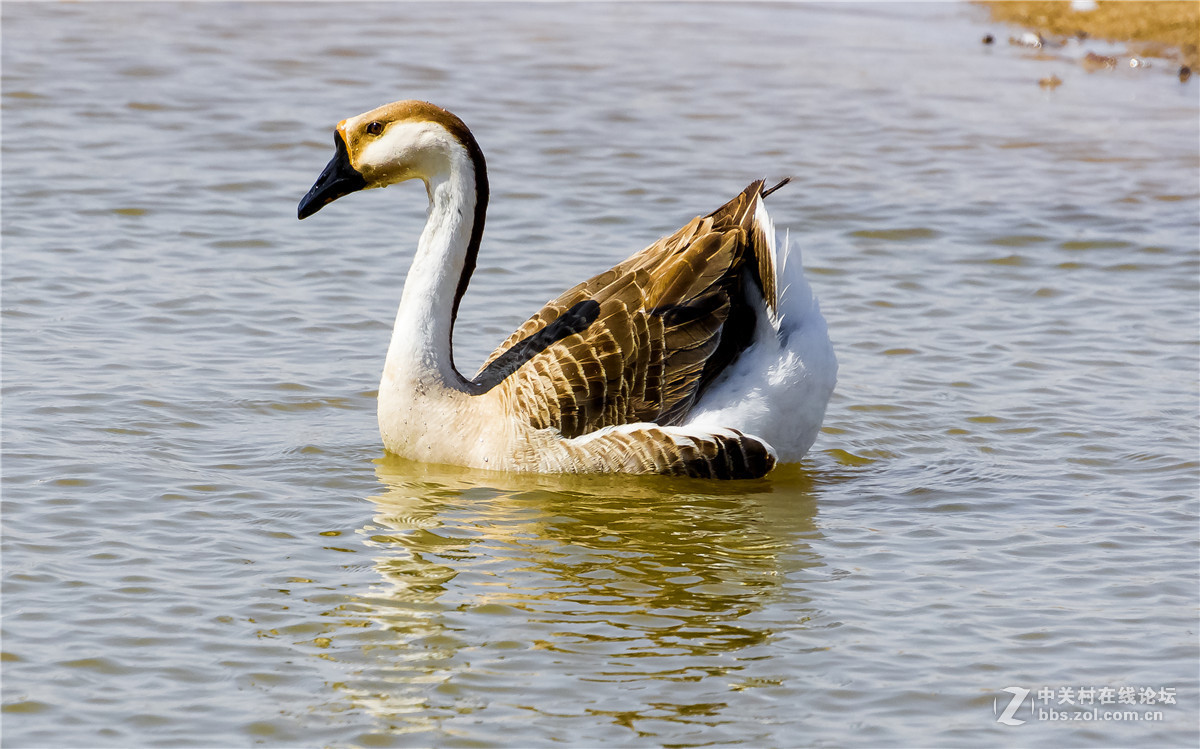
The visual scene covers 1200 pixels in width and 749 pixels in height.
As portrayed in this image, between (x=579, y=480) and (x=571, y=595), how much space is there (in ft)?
5.38

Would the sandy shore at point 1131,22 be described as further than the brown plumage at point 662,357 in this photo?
Yes

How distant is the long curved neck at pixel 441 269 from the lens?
28.2 ft

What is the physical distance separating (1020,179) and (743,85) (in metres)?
4.88

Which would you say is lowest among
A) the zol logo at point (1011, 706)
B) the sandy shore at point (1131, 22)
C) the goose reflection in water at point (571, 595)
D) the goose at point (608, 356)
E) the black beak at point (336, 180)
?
the zol logo at point (1011, 706)

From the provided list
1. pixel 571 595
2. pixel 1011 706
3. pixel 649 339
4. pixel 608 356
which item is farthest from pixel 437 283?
pixel 1011 706

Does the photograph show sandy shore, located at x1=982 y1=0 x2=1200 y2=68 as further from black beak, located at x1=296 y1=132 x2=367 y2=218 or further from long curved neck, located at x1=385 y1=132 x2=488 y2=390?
black beak, located at x1=296 y1=132 x2=367 y2=218

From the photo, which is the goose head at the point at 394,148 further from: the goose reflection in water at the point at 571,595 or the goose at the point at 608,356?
the goose reflection in water at the point at 571,595

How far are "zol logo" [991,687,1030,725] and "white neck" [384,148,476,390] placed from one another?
12.6 feet

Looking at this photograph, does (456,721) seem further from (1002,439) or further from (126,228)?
(126,228)

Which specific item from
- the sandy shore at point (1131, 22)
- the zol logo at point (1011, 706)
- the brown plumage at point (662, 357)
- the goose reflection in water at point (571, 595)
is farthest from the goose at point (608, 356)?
the sandy shore at point (1131, 22)

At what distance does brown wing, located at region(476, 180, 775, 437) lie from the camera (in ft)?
27.5

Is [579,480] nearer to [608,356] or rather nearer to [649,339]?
[608,356]

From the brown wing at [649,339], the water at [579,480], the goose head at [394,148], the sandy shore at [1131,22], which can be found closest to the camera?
the water at [579,480]

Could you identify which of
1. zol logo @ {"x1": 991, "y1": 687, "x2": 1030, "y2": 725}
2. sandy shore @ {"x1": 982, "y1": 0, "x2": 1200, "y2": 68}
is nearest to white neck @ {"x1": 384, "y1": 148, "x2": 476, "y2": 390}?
zol logo @ {"x1": 991, "y1": 687, "x2": 1030, "y2": 725}
